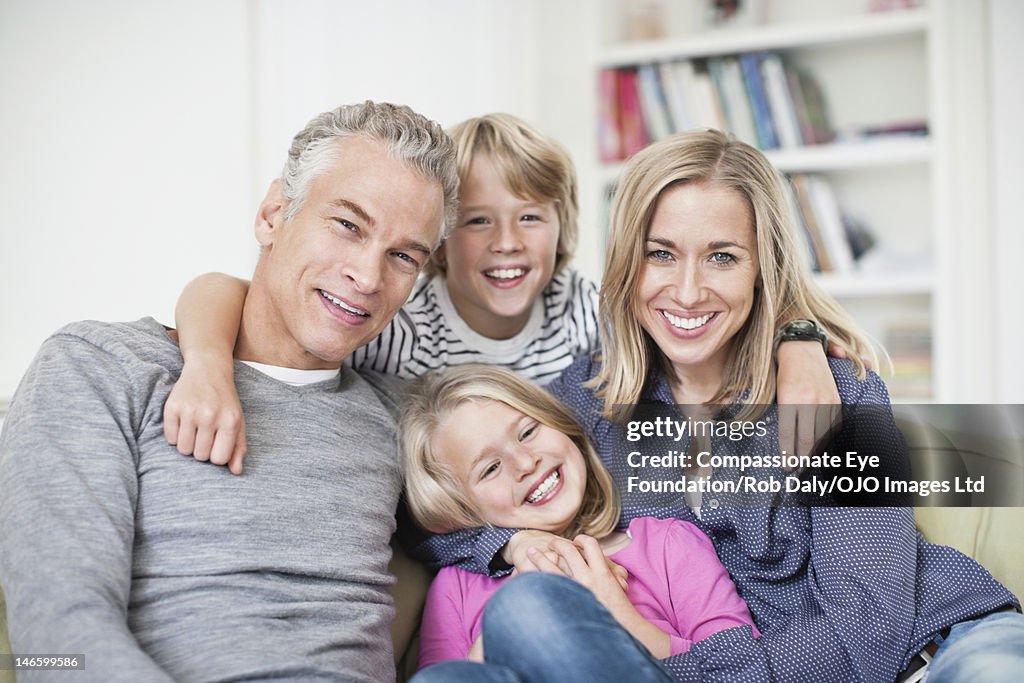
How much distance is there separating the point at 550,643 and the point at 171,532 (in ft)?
1.72

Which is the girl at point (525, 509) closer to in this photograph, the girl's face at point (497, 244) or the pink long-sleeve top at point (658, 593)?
the pink long-sleeve top at point (658, 593)

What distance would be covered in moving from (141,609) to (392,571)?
47 cm

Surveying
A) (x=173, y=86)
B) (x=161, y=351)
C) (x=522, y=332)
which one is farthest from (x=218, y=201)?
(x=161, y=351)

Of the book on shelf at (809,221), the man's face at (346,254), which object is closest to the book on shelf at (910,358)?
the book on shelf at (809,221)

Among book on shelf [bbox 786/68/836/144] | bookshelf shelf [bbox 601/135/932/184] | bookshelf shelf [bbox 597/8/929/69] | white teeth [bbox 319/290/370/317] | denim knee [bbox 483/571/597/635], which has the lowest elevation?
denim knee [bbox 483/571/597/635]

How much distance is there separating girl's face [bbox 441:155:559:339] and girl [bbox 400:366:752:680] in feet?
0.95

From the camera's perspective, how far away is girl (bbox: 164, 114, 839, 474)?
1.80 meters

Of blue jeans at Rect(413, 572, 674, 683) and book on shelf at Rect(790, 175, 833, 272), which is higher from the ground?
book on shelf at Rect(790, 175, 833, 272)

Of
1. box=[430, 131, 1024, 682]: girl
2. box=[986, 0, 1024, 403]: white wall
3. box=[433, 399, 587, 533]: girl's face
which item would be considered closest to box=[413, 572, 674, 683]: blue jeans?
box=[430, 131, 1024, 682]: girl

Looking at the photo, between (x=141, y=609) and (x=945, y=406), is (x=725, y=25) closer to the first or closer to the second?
(x=945, y=406)

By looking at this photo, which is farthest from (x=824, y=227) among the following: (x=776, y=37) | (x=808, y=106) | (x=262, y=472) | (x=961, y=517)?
(x=262, y=472)

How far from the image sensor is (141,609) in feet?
3.83

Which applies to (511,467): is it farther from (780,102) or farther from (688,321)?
(780,102)

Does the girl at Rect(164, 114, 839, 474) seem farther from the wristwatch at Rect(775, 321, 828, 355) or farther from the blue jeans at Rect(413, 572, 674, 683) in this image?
the blue jeans at Rect(413, 572, 674, 683)
